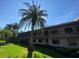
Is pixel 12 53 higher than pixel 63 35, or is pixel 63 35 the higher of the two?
pixel 63 35

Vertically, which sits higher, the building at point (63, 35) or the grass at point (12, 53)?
the building at point (63, 35)

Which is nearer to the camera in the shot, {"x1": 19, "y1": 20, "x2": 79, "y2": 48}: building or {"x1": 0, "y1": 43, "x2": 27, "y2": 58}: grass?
{"x1": 0, "y1": 43, "x2": 27, "y2": 58}: grass

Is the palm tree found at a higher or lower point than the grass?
higher

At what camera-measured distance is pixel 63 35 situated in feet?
74.5

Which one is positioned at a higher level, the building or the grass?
the building

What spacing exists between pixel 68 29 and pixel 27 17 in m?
7.70

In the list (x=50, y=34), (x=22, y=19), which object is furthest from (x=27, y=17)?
(x=50, y=34)

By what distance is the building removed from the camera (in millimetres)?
20778

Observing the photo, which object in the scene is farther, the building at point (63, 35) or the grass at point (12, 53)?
the building at point (63, 35)

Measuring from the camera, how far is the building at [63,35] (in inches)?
818

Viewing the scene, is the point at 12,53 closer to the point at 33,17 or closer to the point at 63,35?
the point at 33,17

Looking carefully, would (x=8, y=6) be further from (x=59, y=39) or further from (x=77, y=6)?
(x=59, y=39)

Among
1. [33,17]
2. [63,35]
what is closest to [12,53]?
[33,17]

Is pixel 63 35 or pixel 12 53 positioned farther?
pixel 63 35
